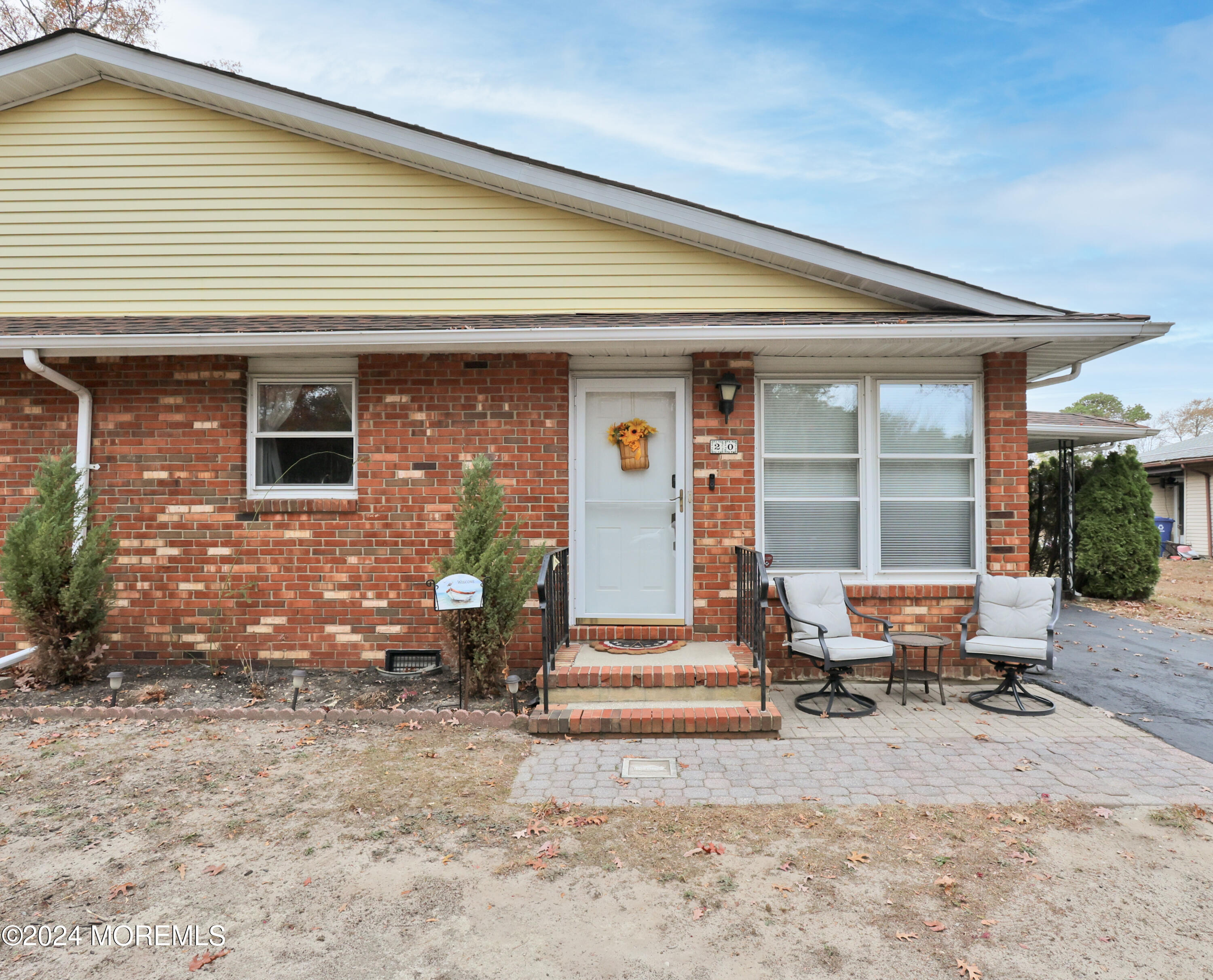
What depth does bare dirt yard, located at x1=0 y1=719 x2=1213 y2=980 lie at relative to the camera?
2352mm

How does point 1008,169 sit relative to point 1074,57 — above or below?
above

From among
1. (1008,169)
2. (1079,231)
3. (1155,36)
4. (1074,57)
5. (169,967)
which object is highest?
(1008,169)

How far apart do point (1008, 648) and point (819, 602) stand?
55.9 inches

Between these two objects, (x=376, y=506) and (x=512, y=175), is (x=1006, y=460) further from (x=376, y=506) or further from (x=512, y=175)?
(x=376, y=506)

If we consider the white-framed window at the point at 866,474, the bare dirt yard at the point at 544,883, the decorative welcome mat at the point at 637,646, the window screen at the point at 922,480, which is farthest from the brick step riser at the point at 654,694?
the window screen at the point at 922,480

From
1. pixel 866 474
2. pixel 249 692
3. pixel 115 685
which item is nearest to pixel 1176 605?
pixel 866 474

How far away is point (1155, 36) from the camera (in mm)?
10906

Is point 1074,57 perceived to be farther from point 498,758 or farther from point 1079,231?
point 1079,231

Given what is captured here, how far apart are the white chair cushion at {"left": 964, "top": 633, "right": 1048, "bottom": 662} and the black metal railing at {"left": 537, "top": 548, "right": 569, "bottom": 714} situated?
320cm

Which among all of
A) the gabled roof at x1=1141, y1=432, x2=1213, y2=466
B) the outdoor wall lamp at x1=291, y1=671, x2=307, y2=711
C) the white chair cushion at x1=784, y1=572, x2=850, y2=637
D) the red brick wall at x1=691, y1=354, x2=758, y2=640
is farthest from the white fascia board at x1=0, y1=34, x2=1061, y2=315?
the gabled roof at x1=1141, y1=432, x2=1213, y2=466

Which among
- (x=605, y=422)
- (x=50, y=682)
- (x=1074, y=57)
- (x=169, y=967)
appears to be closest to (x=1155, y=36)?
(x=1074, y=57)

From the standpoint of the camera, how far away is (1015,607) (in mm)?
5422

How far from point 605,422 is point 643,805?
132 inches

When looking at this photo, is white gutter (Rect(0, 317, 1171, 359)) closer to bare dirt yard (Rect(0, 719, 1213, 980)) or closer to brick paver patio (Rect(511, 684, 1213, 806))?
brick paver patio (Rect(511, 684, 1213, 806))
